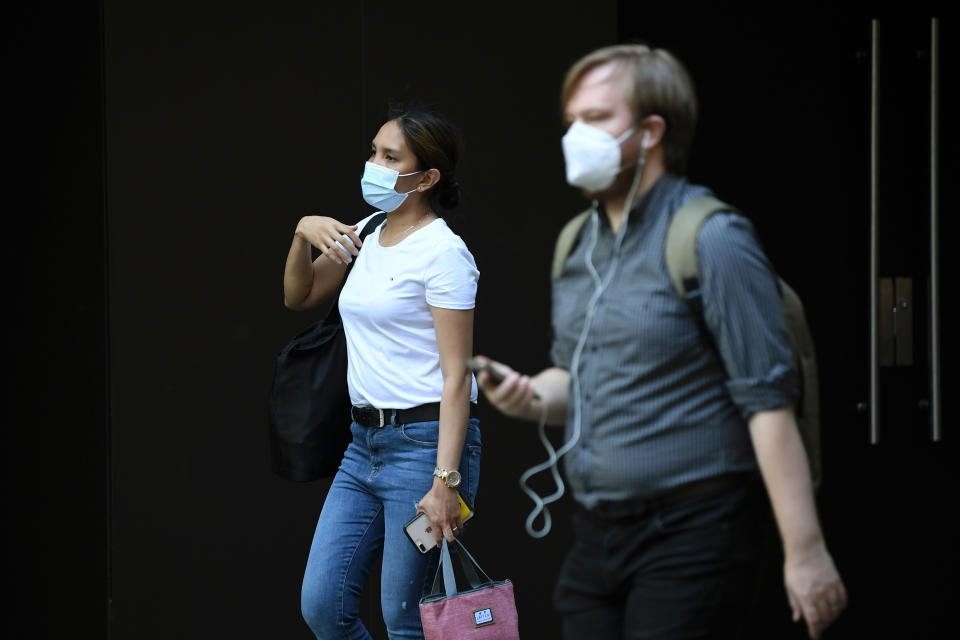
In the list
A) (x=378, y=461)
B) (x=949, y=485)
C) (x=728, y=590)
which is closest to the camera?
(x=728, y=590)

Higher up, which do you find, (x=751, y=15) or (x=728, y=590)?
(x=751, y=15)

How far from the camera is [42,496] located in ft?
14.7

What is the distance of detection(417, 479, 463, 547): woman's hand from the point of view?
10.4 ft

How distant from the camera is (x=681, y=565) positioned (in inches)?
84.0

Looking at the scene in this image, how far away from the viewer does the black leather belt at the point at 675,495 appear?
2158mm

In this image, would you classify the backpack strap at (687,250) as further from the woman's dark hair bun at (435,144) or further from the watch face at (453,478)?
the woman's dark hair bun at (435,144)

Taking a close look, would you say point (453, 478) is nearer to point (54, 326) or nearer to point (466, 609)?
point (466, 609)

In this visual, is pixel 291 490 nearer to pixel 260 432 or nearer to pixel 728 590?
pixel 260 432

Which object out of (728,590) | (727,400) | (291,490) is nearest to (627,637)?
(728,590)

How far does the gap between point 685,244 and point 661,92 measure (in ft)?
1.02

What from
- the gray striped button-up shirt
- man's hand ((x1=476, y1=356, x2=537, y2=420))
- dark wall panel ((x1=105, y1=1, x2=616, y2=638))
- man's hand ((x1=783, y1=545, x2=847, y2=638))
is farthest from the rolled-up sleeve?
dark wall panel ((x1=105, y1=1, x2=616, y2=638))

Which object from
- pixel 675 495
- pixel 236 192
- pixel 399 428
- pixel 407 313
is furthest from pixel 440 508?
pixel 236 192

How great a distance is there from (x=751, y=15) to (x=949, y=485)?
6.22 ft

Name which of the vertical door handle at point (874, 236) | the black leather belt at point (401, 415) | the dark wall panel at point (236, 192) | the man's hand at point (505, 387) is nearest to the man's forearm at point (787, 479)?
the man's hand at point (505, 387)
